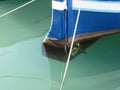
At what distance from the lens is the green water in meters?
2.77

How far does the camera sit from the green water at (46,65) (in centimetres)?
277

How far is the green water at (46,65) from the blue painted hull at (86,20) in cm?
26

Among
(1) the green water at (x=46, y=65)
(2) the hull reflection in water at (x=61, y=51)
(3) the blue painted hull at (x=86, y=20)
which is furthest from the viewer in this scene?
(2) the hull reflection in water at (x=61, y=51)

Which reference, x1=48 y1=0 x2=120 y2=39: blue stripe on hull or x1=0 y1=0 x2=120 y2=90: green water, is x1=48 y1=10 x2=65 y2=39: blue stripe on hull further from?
x1=0 y1=0 x2=120 y2=90: green water

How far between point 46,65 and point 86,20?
1.99 ft

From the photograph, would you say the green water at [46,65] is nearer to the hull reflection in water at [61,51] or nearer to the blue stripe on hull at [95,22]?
the hull reflection in water at [61,51]

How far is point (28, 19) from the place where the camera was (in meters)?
4.35

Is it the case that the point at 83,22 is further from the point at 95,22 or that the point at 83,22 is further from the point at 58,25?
the point at 58,25

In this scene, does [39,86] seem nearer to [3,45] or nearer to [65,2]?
[65,2]

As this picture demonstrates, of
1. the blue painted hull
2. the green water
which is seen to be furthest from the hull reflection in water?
the blue painted hull

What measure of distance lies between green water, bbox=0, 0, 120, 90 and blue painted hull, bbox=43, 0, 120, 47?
26 cm

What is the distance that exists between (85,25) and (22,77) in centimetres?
81

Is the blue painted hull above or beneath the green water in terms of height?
above

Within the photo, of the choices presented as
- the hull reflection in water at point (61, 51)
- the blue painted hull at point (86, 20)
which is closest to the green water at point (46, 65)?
the hull reflection in water at point (61, 51)
